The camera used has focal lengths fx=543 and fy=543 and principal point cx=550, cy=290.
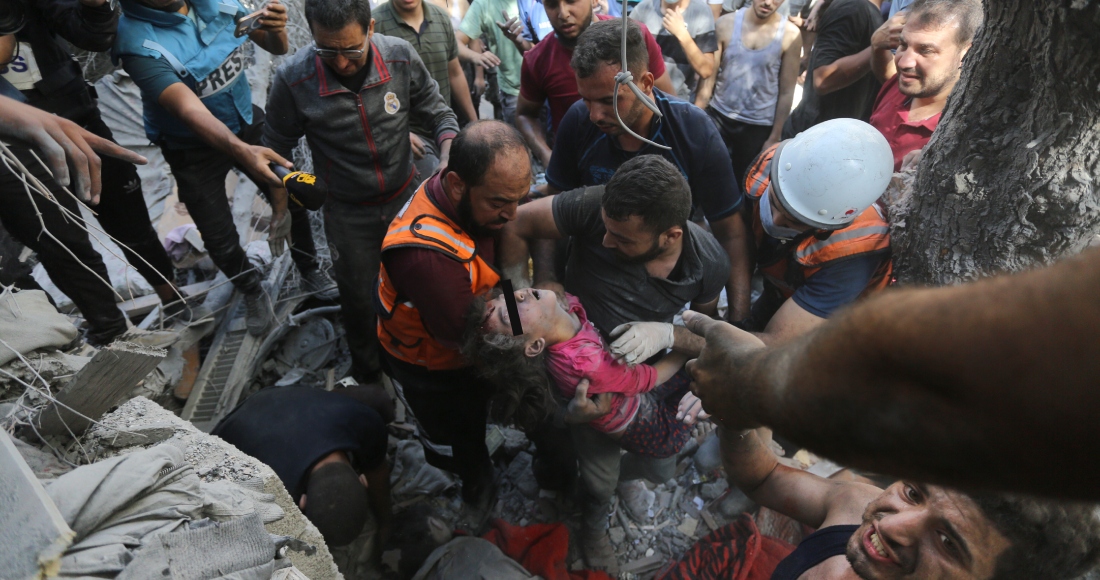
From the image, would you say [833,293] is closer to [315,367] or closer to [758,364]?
[758,364]

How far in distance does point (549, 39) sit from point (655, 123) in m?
1.35

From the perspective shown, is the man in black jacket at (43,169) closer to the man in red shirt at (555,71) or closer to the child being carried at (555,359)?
the child being carried at (555,359)

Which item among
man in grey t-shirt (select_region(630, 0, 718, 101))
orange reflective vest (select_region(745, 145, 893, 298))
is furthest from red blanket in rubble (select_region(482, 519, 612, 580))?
man in grey t-shirt (select_region(630, 0, 718, 101))

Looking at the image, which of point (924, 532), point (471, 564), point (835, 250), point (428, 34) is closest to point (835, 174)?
point (835, 250)

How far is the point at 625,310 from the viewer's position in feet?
8.68

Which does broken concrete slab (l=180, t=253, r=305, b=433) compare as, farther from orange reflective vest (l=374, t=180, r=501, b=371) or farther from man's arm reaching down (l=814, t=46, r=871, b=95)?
man's arm reaching down (l=814, t=46, r=871, b=95)

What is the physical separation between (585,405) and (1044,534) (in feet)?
4.89

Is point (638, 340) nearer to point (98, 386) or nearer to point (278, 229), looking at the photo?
point (98, 386)

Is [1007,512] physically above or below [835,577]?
above

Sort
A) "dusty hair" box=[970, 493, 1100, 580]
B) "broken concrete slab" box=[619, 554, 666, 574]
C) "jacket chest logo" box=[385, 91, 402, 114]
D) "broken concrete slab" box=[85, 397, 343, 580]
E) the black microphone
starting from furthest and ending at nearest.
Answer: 1. "jacket chest logo" box=[385, 91, 402, 114]
2. "broken concrete slab" box=[619, 554, 666, 574]
3. the black microphone
4. "broken concrete slab" box=[85, 397, 343, 580]
5. "dusty hair" box=[970, 493, 1100, 580]

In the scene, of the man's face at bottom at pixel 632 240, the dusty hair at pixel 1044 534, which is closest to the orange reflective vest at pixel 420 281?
the man's face at bottom at pixel 632 240

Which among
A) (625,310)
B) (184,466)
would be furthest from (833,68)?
(184,466)

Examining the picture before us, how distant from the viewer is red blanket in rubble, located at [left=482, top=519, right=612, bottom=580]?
2.83 m

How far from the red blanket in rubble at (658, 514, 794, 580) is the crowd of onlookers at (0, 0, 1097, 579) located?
1.43 ft
